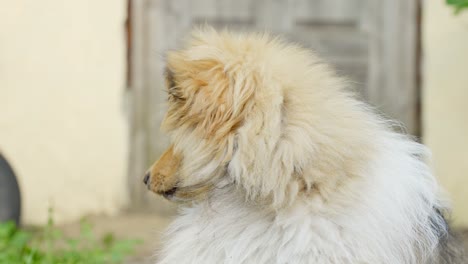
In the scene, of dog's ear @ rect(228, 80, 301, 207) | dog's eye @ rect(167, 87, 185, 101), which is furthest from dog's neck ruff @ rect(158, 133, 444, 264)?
dog's eye @ rect(167, 87, 185, 101)

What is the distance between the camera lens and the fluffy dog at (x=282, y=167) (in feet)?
12.0

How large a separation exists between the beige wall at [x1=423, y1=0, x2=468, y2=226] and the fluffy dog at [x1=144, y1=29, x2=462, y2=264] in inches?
158

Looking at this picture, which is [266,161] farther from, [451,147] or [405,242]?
[451,147]

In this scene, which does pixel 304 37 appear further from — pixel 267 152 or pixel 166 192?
pixel 267 152

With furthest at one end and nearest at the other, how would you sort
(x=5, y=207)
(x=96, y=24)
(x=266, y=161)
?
1. (x=96, y=24)
2. (x=5, y=207)
3. (x=266, y=161)

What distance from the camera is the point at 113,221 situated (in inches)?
311

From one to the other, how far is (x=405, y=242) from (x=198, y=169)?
79 centimetres

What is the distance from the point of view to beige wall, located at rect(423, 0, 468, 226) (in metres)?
7.75

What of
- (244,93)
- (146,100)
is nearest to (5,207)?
(146,100)

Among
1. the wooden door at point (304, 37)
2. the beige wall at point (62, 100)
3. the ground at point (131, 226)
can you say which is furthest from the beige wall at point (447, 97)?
the beige wall at point (62, 100)

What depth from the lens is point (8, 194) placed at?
7.24 m

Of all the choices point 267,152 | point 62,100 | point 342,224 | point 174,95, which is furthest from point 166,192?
point 62,100

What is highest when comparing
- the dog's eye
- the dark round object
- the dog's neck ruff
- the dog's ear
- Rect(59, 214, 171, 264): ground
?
the dog's eye

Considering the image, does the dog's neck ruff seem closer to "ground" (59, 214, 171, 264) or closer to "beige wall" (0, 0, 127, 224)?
A: "ground" (59, 214, 171, 264)
